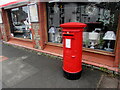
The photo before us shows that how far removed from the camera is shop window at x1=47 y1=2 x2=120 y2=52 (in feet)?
10.4

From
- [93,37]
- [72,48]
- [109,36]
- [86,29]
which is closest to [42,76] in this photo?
[72,48]

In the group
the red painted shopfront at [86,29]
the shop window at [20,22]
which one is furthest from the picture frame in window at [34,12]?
the shop window at [20,22]

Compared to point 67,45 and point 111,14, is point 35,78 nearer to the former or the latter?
point 67,45

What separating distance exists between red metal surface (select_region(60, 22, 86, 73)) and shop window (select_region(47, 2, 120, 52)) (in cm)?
133

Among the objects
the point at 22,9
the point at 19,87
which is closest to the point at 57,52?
the point at 19,87

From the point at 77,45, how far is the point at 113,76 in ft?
4.89

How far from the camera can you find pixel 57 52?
4.27m

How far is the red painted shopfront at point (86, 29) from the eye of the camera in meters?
3.08

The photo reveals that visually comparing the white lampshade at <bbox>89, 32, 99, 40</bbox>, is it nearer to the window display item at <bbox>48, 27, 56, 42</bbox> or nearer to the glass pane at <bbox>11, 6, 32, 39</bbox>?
the window display item at <bbox>48, 27, 56, 42</bbox>

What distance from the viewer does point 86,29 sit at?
384 cm

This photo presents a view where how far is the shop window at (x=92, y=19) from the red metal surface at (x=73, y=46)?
4.38 feet

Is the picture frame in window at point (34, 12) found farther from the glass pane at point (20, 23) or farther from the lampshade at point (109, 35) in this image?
the lampshade at point (109, 35)

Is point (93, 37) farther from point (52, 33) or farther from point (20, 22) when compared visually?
point (20, 22)

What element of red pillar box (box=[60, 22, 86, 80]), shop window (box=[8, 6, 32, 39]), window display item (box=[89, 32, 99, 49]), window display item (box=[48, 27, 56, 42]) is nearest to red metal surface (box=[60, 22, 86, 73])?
red pillar box (box=[60, 22, 86, 80])
